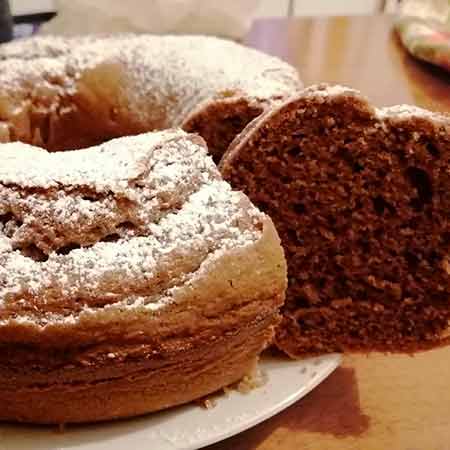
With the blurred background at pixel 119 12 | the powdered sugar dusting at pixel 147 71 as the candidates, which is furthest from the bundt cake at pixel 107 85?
the blurred background at pixel 119 12

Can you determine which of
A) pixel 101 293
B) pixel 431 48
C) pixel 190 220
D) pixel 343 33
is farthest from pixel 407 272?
pixel 343 33

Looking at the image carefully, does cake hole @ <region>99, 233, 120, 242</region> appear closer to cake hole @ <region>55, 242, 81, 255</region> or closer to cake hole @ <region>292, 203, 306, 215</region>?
cake hole @ <region>55, 242, 81, 255</region>

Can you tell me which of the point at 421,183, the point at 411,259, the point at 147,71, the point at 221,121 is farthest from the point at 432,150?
the point at 147,71

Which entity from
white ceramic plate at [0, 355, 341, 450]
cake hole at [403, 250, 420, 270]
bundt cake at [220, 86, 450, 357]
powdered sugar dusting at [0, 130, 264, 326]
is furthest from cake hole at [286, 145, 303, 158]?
white ceramic plate at [0, 355, 341, 450]

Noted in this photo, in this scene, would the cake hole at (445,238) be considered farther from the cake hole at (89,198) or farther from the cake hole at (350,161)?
the cake hole at (89,198)

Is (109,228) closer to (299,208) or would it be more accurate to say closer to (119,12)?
(299,208)

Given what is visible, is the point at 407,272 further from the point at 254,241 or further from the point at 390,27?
the point at 390,27
